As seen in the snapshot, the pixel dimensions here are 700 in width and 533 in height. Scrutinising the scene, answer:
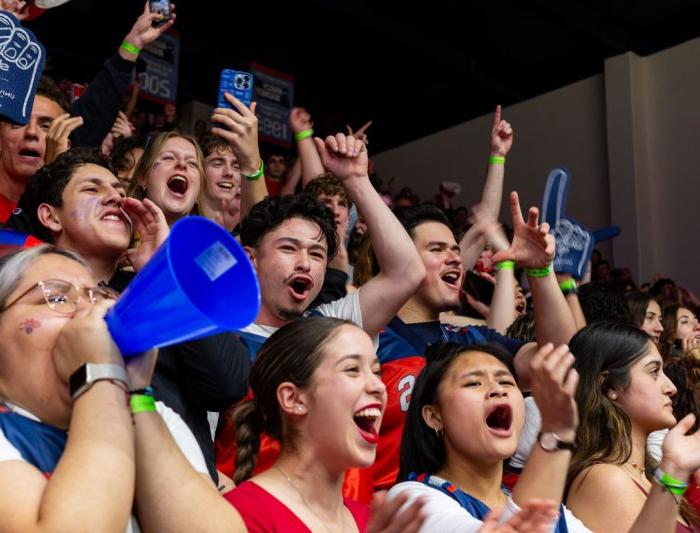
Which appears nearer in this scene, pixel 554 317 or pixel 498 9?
pixel 554 317

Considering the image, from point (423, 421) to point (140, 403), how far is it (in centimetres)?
112

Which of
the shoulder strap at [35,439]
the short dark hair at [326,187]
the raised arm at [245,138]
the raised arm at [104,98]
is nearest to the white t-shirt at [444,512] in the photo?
the shoulder strap at [35,439]

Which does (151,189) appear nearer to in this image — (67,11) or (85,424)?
(85,424)

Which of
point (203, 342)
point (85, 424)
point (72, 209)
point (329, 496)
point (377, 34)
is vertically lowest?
point (329, 496)

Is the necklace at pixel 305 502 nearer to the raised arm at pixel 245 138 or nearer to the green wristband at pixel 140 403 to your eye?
the green wristband at pixel 140 403

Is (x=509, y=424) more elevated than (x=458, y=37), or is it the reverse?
(x=458, y=37)

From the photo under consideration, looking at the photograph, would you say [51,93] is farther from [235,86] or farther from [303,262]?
[303,262]

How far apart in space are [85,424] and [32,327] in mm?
229

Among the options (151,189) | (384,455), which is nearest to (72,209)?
(151,189)

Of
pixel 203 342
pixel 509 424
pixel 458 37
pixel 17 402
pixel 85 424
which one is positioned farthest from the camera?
pixel 458 37

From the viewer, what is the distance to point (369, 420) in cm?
197

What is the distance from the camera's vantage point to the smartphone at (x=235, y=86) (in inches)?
127

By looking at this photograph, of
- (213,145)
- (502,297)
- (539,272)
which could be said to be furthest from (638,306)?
(213,145)

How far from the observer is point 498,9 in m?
8.79
